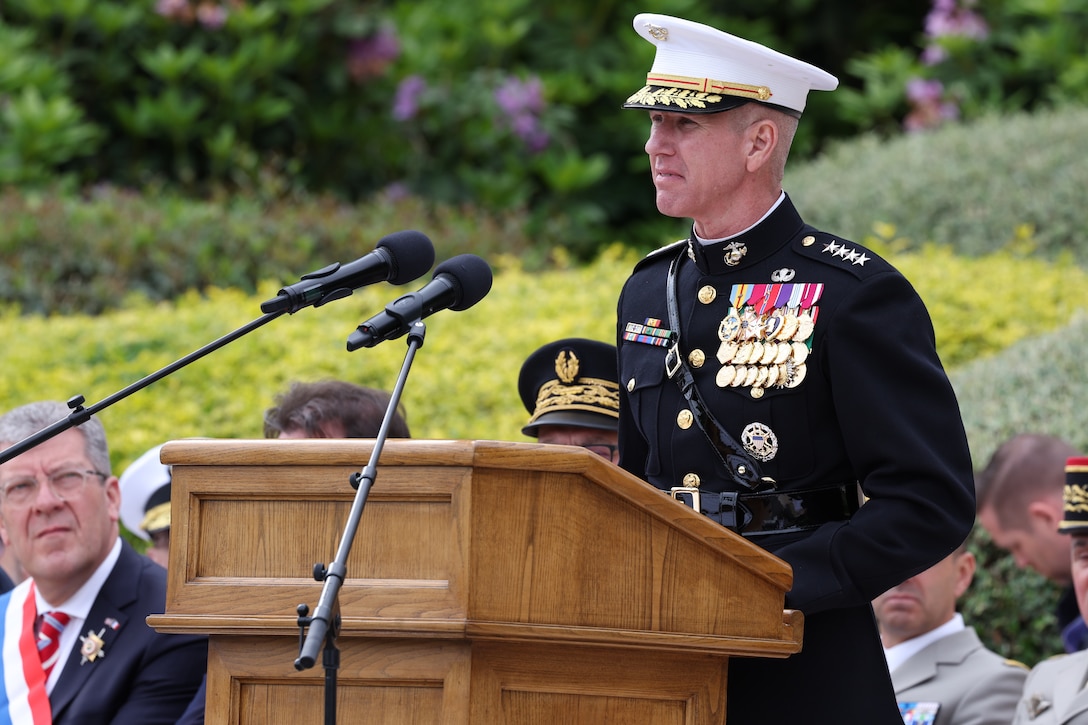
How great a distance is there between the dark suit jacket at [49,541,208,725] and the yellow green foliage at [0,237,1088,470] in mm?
2062

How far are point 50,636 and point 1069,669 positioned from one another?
8.70ft

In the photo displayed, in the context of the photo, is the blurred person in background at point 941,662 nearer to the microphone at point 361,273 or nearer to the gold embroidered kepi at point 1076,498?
the gold embroidered kepi at point 1076,498

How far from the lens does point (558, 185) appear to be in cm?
1148

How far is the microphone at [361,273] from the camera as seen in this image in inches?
95.8

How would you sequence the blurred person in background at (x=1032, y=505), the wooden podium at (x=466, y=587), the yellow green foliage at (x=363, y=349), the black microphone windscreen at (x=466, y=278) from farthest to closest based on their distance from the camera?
1. the yellow green foliage at (x=363, y=349)
2. the blurred person in background at (x=1032, y=505)
3. the black microphone windscreen at (x=466, y=278)
4. the wooden podium at (x=466, y=587)

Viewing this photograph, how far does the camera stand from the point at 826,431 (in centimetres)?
251

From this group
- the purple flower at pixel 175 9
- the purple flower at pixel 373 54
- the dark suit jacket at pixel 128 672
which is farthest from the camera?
the purple flower at pixel 373 54

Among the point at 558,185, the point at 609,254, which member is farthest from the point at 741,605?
the point at 558,185

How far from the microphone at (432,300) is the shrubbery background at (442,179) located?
3.24 m

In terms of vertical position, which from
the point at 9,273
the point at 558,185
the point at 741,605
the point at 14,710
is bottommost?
the point at 14,710

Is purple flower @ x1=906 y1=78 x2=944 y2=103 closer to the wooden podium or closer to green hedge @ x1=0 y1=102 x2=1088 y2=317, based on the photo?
green hedge @ x1=0 y1=102 x2=1088 y2=317

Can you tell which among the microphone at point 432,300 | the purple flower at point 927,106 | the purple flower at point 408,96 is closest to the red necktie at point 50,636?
the microphone at point 432,300

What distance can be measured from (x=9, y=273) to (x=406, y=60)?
4051 millimetres

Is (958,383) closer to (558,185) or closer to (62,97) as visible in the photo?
(558,185)
